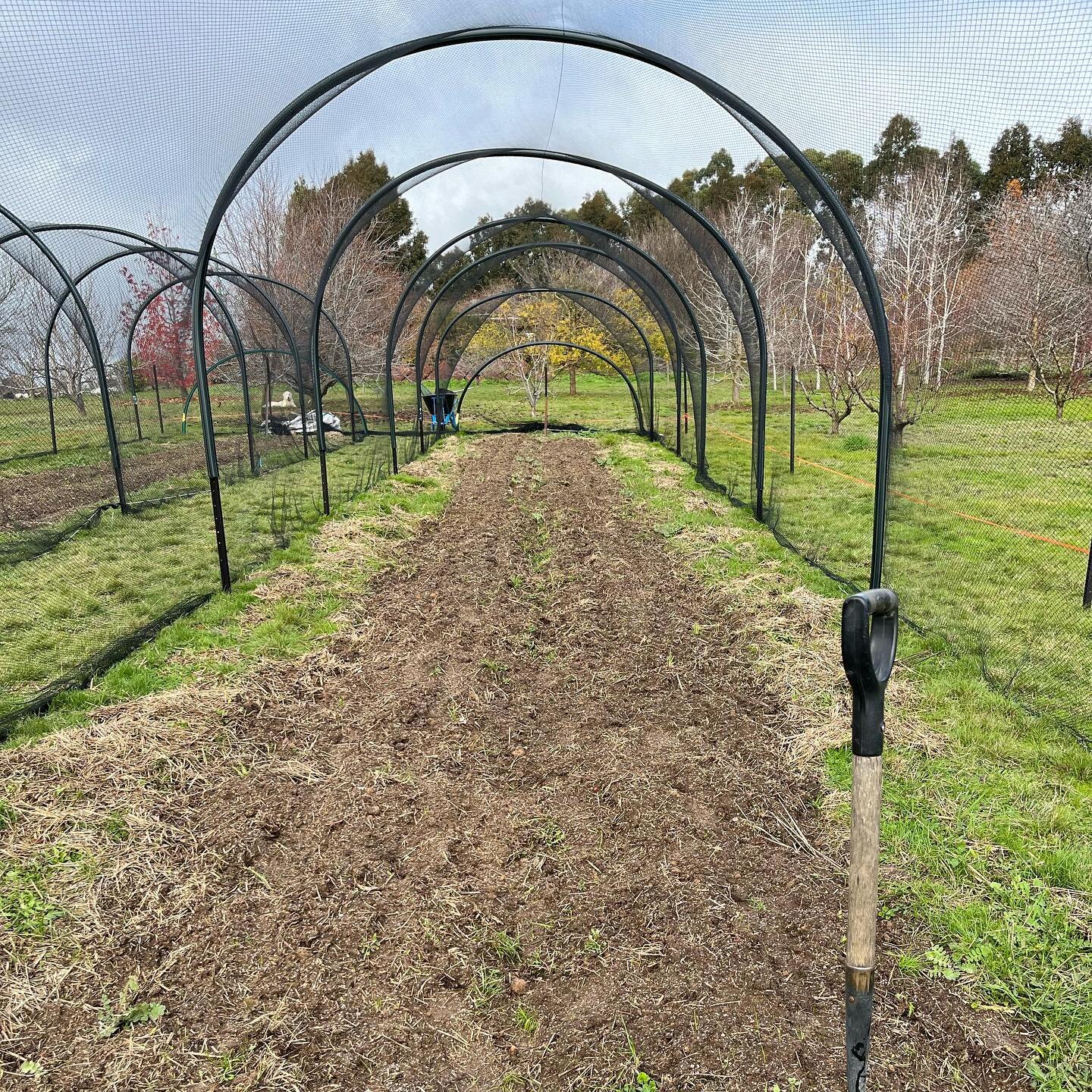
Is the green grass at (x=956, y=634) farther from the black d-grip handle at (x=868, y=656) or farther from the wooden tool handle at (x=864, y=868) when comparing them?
the black d-grip handle at (x=868, y=656)

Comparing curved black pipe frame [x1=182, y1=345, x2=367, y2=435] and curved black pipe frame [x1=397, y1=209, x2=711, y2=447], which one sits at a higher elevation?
curved black pipe frame [x1=397, y1=209, x2=711, y2=447]

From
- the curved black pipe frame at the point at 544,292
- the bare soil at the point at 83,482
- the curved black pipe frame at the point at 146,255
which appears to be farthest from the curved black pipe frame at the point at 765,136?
the curved black pipe frame at the point at 544,292

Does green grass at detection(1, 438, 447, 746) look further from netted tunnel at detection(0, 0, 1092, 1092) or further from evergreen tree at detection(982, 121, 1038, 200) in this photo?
evergreen tree at detection(982, 121, 1038, 200)

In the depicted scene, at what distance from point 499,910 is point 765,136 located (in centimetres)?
493

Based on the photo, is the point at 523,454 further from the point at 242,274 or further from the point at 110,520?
the point at 110,520

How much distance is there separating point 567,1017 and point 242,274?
10209 millimetres

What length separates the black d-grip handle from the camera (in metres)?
1.47

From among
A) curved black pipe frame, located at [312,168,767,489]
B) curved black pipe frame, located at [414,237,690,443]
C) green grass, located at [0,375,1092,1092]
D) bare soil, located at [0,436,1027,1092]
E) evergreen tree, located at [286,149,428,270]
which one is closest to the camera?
bare soil, located at [0,436,1027,1092]

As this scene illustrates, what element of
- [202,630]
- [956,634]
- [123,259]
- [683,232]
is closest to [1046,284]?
[956,634]

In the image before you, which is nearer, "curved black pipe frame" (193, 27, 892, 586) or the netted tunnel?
the netted tunnel

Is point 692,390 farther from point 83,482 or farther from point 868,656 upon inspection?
point 868,656

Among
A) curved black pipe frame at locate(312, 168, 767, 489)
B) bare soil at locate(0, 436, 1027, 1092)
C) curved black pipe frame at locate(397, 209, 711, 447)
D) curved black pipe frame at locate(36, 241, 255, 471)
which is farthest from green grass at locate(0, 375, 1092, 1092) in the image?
curved black pipe frame at locate(36, 241, 255, 471)

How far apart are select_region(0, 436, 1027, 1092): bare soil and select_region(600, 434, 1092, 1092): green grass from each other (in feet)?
0.36

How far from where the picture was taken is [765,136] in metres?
5.10
